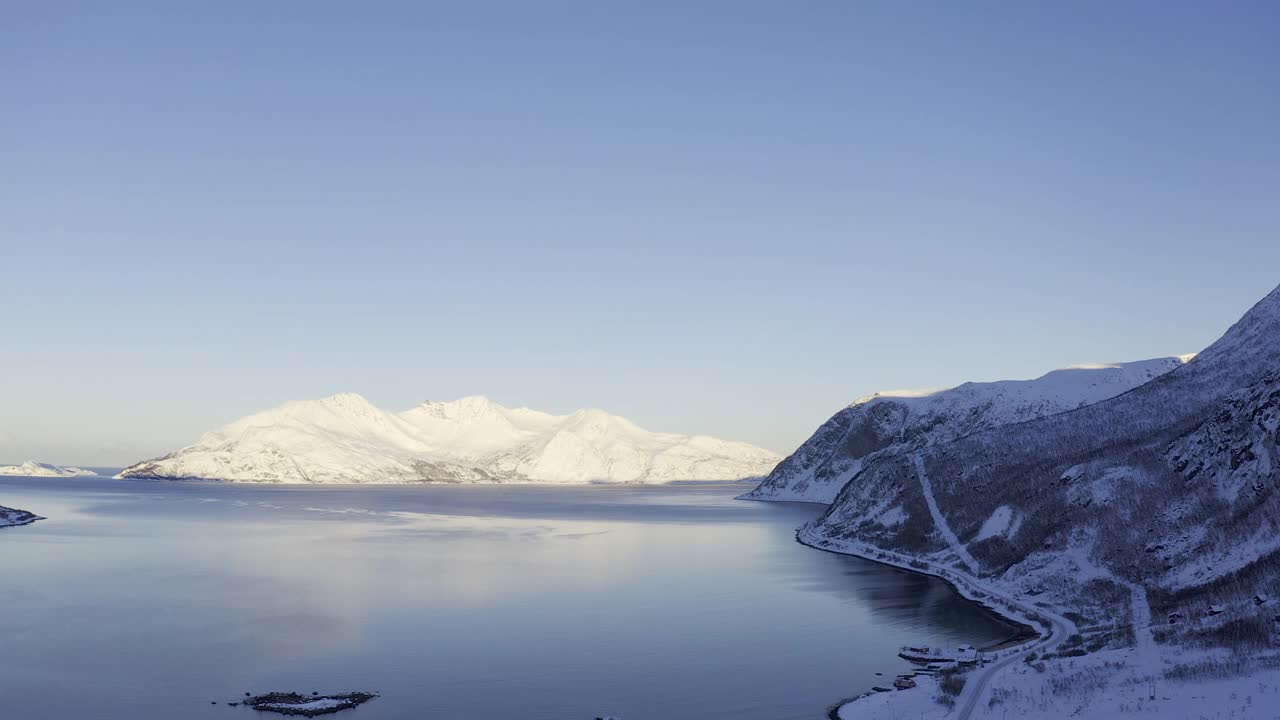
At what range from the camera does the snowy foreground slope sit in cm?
5478

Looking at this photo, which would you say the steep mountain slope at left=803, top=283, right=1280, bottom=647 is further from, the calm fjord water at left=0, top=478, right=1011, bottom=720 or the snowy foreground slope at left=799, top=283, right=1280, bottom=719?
the calm fjord water at left=0, top=478, right=1011, bottom=720

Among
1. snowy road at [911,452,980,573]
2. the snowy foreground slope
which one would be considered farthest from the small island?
snowy road at [911,452,980,573]

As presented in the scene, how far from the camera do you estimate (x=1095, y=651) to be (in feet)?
215

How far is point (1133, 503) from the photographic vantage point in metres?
102

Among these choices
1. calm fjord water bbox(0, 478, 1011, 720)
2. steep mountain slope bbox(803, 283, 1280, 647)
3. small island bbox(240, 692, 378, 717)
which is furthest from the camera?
steep mountain slope bbox(803, 283, 1280, 647)

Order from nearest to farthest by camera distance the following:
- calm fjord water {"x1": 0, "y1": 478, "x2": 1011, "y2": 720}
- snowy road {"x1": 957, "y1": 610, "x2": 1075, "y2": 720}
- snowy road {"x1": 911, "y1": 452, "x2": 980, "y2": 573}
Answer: snowy road {"x1": 957, "y1": 610, "x2": 1075, "y2": 720} < calm fjord water {"x1": 0, "y1": 478, "x2": 1011, "y2": 720} < snowy road {"x1": 911, "y1": 452, "x2": 980, "y2": 573}

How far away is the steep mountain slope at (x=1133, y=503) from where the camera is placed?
258ft

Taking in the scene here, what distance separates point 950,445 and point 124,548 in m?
136

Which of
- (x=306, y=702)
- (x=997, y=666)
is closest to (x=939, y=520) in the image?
(x=997, y=666)

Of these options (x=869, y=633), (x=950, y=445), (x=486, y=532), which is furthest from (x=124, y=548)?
(x=950, y=445)

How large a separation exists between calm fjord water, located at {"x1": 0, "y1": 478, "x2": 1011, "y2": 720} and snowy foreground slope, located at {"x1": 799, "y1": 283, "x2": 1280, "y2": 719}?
28.9 feet

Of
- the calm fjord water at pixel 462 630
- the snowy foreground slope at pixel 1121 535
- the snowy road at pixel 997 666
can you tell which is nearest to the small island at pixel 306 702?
the calm fjord water at pixel 462 630

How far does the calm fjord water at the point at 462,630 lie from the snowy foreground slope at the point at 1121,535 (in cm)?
881

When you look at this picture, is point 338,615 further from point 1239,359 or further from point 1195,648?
point 1239,359
